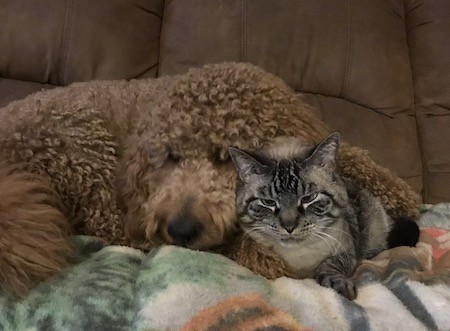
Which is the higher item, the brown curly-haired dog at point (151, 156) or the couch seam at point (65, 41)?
the couch seam at point (65, 41)

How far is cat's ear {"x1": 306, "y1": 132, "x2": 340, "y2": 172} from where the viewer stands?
141 centimetres

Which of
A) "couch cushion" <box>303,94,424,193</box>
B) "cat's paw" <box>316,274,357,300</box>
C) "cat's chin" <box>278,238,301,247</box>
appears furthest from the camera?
"couch cushion" <box>303,94,424,193</box>

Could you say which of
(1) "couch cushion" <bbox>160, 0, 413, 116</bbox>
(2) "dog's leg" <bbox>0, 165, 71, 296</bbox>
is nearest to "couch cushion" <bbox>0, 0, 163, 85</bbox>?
(1) "couch cushion" <bbox>160, 0, 413, 116</bbox>

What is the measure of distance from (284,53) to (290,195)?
88 centimetres

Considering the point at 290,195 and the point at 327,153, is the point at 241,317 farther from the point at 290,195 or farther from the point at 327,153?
the point at 327,153

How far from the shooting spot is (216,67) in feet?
5.33

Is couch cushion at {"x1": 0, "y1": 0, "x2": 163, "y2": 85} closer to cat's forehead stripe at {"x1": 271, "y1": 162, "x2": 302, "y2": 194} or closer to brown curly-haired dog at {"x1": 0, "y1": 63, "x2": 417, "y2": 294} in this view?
brown curly-haired dog at {"x1": 0, "y1": 63, "x2": 417, "y2": 294}

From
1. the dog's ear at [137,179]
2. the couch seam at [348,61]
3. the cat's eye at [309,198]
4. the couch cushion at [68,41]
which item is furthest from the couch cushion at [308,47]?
the cat's eye at [309,198]

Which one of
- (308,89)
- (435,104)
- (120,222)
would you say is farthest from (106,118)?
(435,104)

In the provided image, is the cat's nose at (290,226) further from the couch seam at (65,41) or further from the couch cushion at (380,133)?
the couch seam at (65,41)

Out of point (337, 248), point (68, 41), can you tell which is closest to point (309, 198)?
point (337, 248)

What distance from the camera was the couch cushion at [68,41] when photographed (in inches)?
84.5

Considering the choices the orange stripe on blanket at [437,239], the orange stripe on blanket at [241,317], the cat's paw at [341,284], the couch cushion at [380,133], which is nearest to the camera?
the orange stripe on blanket at [241,317]

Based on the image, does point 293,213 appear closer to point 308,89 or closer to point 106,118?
point 106,118
